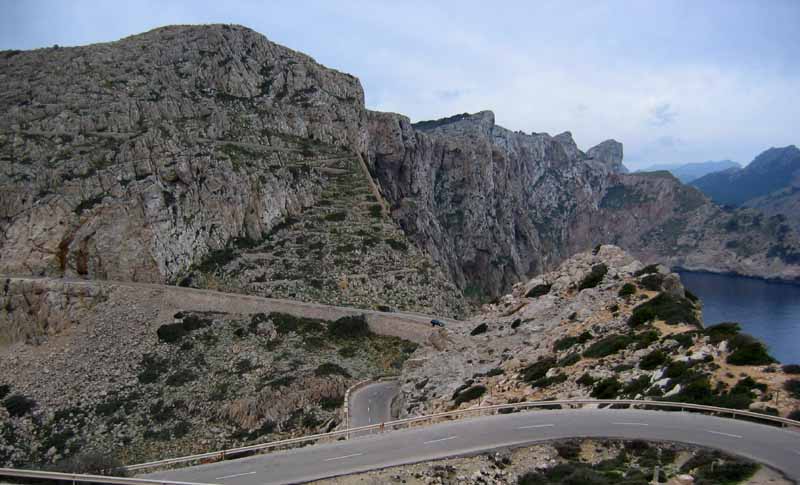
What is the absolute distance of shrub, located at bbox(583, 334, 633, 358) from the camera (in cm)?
2712

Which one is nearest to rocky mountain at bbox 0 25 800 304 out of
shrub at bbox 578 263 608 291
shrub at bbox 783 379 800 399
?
shrub at bbox 578 263 608 291

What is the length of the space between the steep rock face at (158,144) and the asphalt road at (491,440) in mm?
41590

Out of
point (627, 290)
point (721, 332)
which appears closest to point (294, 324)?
point (627, 290)

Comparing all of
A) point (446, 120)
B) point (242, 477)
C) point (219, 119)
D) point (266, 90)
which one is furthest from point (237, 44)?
point (446, 120)

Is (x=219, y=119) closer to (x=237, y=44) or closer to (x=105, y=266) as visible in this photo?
(x=237, y=44)

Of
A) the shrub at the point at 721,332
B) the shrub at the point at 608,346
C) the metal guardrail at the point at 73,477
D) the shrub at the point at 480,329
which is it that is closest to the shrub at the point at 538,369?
the shrub at the point at 608,346

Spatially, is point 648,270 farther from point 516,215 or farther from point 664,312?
point 516,215

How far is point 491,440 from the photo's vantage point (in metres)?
19.7

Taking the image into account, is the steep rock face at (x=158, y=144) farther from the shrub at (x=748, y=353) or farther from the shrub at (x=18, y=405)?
the shrub at (x=748, y=353)

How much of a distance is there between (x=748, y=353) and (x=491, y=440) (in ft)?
37.3

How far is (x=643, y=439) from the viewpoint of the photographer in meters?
18.4

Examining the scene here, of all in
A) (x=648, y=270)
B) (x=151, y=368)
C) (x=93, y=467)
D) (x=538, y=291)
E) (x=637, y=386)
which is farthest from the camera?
(x=151, y=368)

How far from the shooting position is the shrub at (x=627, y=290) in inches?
1300

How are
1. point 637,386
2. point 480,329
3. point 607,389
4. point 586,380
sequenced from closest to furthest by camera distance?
1. point 637,386
2. point 607,389
3. point 586,380
4. point 480,329
